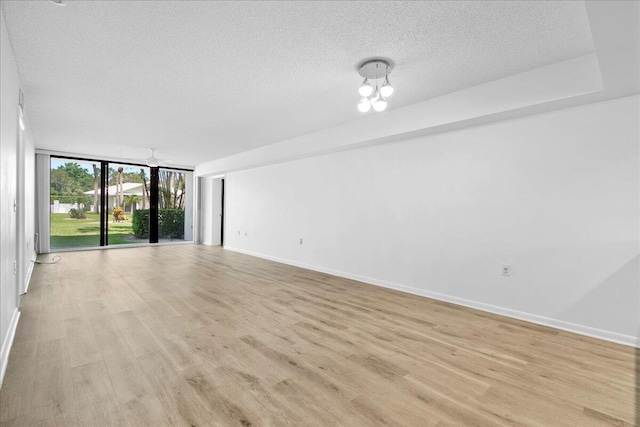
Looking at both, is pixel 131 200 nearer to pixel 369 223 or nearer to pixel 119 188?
pixel 119 188

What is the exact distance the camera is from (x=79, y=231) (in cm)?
804

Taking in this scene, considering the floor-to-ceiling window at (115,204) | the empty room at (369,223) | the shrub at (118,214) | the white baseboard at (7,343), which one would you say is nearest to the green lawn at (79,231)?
the floor-to-ceiling window at (115,204)

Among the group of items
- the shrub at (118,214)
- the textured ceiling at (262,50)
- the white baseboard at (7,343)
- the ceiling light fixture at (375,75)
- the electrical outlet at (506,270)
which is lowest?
the white baseboard at (7,343)

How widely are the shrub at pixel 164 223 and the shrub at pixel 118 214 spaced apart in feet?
1.72

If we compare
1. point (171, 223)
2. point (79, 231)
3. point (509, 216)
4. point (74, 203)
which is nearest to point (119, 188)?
point (74, 203)

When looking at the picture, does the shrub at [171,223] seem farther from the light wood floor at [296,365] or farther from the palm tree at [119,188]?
the light wood floor at [296,365]

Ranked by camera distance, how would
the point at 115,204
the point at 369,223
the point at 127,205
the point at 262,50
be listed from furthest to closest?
the point at 127,205 → the point at 115,204 → the point at 369,223 → the point at 262,50

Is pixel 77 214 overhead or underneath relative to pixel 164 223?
overhead

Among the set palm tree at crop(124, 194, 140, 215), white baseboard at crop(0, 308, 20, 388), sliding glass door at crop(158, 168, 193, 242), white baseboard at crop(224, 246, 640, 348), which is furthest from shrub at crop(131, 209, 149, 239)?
white baseboard at crop(224, 246, 640, 348)

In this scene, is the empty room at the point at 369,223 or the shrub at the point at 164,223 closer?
the empty room at the point at 369,223

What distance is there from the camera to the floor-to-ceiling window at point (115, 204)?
305 inches

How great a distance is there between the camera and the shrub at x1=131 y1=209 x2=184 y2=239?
365 inches

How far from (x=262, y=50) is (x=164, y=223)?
8.48 m

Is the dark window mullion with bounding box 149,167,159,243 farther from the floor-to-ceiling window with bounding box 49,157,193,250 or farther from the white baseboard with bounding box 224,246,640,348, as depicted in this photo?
the white baseboard with bounding box 224,246,640,348
